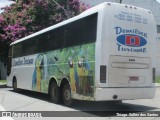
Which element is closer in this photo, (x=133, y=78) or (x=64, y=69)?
(x=133, y=78)

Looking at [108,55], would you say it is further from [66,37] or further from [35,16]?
[35,16]

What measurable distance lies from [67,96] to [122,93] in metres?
2.92

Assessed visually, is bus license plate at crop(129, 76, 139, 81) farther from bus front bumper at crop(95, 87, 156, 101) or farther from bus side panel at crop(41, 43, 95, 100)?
bus side panel at crop(41, 43, 95, 100)

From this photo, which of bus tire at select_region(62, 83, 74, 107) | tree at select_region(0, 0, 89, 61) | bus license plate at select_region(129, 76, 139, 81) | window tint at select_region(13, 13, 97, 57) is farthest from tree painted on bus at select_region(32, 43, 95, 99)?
tree at select_region(0, 0, 89, 61)

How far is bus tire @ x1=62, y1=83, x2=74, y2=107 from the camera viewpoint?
13625mm

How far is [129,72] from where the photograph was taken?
11.9 meters

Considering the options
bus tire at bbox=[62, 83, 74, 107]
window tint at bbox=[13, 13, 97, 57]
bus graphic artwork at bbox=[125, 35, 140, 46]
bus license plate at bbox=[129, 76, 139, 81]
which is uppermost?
window tint at bbox=[13, 13, 97, 57]

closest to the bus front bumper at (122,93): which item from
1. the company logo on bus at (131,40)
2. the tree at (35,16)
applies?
the company logo on bus at (131,40)

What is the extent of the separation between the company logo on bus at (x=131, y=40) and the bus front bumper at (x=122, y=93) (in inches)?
57.4

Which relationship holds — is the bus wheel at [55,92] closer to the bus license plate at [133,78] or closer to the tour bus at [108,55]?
the tour bus at [108,55]

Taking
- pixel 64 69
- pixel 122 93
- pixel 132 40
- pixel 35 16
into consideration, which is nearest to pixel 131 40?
pixel 132 40

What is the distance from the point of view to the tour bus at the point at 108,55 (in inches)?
452

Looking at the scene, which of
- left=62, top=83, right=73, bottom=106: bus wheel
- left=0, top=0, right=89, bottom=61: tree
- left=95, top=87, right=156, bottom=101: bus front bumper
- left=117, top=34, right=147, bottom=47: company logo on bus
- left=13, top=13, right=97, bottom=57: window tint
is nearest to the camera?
left=95, top=87, right=156, bottom=101: bus front bumper

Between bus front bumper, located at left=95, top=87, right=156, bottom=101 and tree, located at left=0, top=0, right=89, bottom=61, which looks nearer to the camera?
bus front bumper, located at left=95, top=87, right=156, bottom=101
